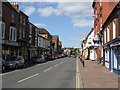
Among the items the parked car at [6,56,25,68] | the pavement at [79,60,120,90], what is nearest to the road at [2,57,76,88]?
the pavement at [79,60,120,90]

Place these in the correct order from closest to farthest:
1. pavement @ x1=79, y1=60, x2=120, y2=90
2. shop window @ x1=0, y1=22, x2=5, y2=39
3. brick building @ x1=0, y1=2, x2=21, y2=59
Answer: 1. pavement @ x1=79, y1=60, x2=120, y2=90
2. shop window @ x1=0, y1=22, x2=5, y2=39
3. brick building @ x1=0, y1=2, x2=21, y2=59

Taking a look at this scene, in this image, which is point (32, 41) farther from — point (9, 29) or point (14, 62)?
point (14, 62)

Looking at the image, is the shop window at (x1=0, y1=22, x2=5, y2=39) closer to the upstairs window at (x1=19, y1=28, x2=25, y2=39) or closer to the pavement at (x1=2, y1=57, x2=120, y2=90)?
the upstairs window at (x1=19, y1=28, x2=25, y2=39)

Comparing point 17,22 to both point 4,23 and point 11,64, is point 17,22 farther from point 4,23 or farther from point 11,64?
point 11,64

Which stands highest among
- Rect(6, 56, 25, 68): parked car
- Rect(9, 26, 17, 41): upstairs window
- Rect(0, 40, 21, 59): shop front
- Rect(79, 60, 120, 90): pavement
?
Rect(9, 26, 17, 41): upstairs window

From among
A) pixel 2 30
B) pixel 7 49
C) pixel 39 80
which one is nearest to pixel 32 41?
pixel 7 49

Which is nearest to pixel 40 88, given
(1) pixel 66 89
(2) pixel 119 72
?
(1) pixel 66 89

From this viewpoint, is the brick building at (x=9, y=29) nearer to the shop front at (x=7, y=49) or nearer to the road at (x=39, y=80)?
the shop front at (x=7, y=49)

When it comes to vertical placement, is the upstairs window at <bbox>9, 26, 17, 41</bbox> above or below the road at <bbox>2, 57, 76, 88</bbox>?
above

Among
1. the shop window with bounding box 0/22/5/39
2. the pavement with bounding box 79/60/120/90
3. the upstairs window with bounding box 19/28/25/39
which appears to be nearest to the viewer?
the pavement with bounding box 79/60/120/90

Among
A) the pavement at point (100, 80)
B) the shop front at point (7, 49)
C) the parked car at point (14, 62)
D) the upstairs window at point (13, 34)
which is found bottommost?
the pavement at point (100, 80)

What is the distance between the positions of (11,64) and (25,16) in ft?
71.5

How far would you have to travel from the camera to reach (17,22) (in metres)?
36.2

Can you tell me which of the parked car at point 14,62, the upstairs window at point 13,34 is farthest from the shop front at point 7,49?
the parked car at point 14,62
